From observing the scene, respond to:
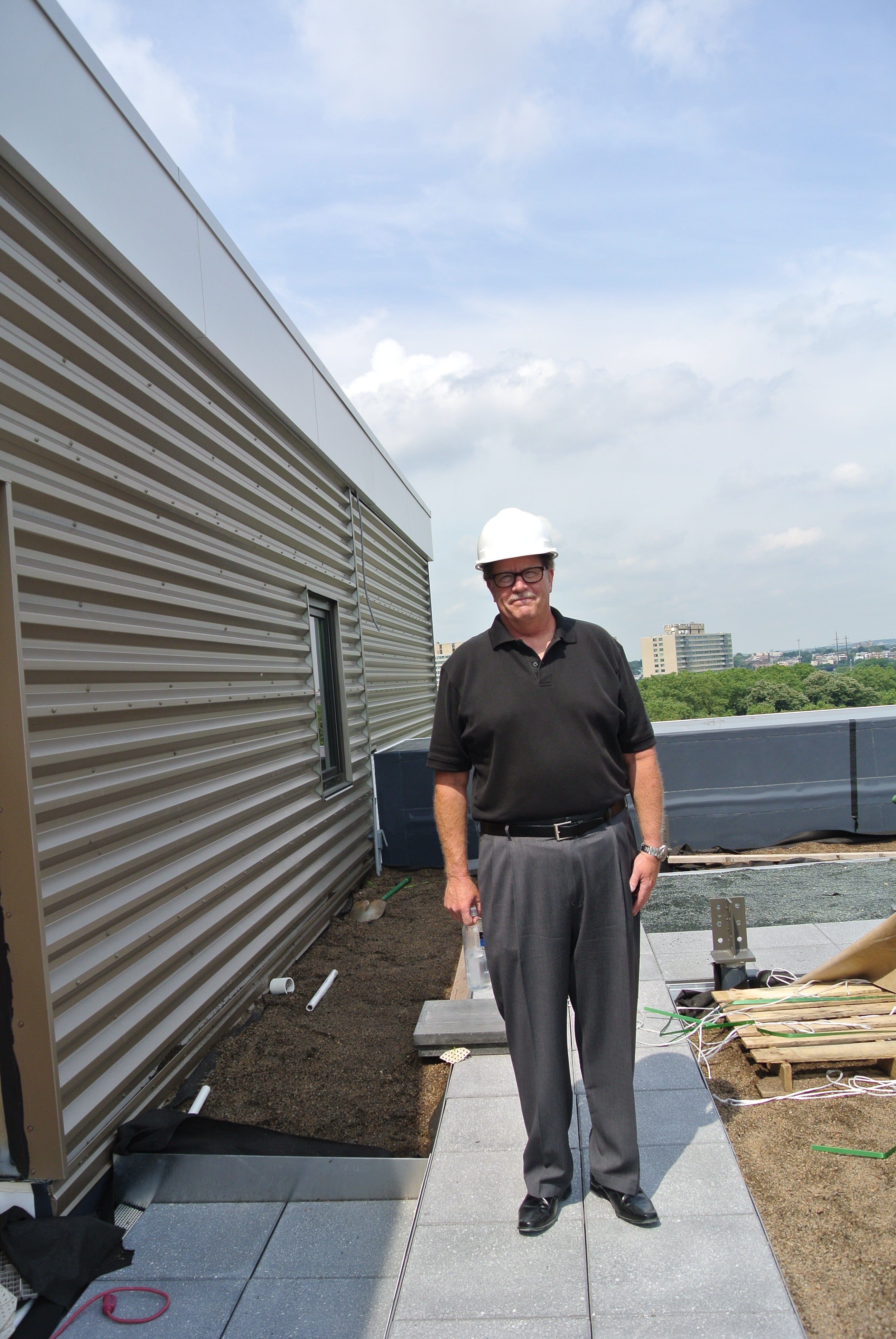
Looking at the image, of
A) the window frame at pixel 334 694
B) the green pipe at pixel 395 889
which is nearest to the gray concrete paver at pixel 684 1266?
the green pipe at pixel 395 889

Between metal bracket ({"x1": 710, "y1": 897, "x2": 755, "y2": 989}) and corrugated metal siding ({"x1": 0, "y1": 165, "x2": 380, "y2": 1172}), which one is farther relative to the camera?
metal bracket ({"x1": 710, "y1": 897, "x2": 755, "y2": 989})

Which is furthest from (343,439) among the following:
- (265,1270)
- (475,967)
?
(265,1270)

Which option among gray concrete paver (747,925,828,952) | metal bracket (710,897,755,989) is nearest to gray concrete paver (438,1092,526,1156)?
metal bracket (710,897,755,989)

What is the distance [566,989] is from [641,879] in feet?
1.22

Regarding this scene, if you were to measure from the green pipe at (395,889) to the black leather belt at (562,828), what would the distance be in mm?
4721

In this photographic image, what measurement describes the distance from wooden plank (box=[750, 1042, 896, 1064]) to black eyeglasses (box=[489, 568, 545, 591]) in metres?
2.15

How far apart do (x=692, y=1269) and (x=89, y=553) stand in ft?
9.63

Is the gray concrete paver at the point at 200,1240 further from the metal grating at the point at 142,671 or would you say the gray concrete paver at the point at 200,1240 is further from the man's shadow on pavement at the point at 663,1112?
the man's shadow on pavement at the point at 663,1112

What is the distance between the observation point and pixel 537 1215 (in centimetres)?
248

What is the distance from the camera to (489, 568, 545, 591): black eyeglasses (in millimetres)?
2590

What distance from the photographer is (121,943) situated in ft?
11.1

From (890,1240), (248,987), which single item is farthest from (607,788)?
(248,987)

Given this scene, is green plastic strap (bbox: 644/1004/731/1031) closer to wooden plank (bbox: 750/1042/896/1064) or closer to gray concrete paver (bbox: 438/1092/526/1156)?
wooden plank (bbox: 750/1042/896/1064)

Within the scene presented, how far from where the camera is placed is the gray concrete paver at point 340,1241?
262cm
